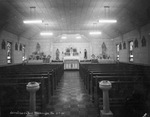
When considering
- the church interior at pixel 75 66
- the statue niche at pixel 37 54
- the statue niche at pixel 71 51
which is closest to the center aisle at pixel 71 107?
the church interior at pixel 75 66

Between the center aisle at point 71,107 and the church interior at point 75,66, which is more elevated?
the church interior at point 75,66

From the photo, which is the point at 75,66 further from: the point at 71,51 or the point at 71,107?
the point at 71,107

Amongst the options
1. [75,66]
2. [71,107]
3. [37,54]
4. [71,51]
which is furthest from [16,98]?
[71,51]

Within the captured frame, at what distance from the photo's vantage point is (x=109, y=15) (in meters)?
9.52

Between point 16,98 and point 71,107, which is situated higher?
point 16,98

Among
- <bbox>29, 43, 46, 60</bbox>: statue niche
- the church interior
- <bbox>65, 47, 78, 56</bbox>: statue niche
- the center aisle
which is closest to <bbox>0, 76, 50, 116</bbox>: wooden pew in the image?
the church interior

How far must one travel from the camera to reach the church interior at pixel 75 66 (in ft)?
10.9

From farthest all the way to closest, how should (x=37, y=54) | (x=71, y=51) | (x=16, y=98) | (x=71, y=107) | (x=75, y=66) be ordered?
(x=71, y=51) → (x=37, y=54) → (x=75, y=66) → (x=71, y=107) → (x=16, y=98)

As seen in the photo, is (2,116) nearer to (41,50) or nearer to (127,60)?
(127,60)

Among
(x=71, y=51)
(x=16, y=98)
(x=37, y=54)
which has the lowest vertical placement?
(x=16, y=98)

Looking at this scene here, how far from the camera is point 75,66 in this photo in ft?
45.3

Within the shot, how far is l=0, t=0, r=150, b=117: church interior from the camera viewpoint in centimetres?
333

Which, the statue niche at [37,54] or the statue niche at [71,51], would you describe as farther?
the statue niche at [71,51]

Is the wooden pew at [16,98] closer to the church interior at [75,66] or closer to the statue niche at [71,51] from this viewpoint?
the church interior at [75,66]
